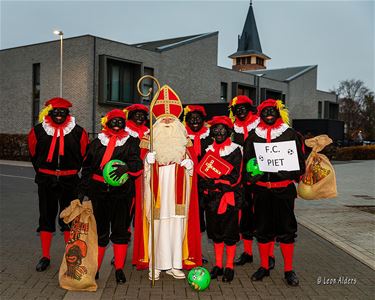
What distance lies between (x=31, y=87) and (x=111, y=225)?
1027 inches

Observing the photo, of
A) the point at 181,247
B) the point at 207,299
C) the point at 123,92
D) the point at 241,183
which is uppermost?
the point at 123,92

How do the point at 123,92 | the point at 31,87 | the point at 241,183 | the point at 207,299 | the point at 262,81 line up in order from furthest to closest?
the point at 262,81 < the point at 31,87 < the point at 123,92 < the point at 241,183 < the point at 207,299

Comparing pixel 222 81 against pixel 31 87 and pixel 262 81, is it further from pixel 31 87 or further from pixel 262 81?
pixel 31 87

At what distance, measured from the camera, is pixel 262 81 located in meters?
39.7

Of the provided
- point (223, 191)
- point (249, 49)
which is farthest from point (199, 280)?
point (249, 49)

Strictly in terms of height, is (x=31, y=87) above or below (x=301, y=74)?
below

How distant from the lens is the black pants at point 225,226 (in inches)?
197

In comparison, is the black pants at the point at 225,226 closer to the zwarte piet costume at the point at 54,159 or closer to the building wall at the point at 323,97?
the zwarte piet costume at the point at 54,159

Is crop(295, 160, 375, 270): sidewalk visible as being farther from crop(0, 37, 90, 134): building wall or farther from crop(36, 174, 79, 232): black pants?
crop(0, 37, 90, 134): building wall

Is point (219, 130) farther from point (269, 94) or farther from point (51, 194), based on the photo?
point (269, 94)

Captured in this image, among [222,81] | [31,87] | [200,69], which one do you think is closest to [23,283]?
[31,87]

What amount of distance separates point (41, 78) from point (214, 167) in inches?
1000

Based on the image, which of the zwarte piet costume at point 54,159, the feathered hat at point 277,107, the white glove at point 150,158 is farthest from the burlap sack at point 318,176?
the zwarte piet costume at point 54,159

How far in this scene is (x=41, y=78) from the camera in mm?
27797
